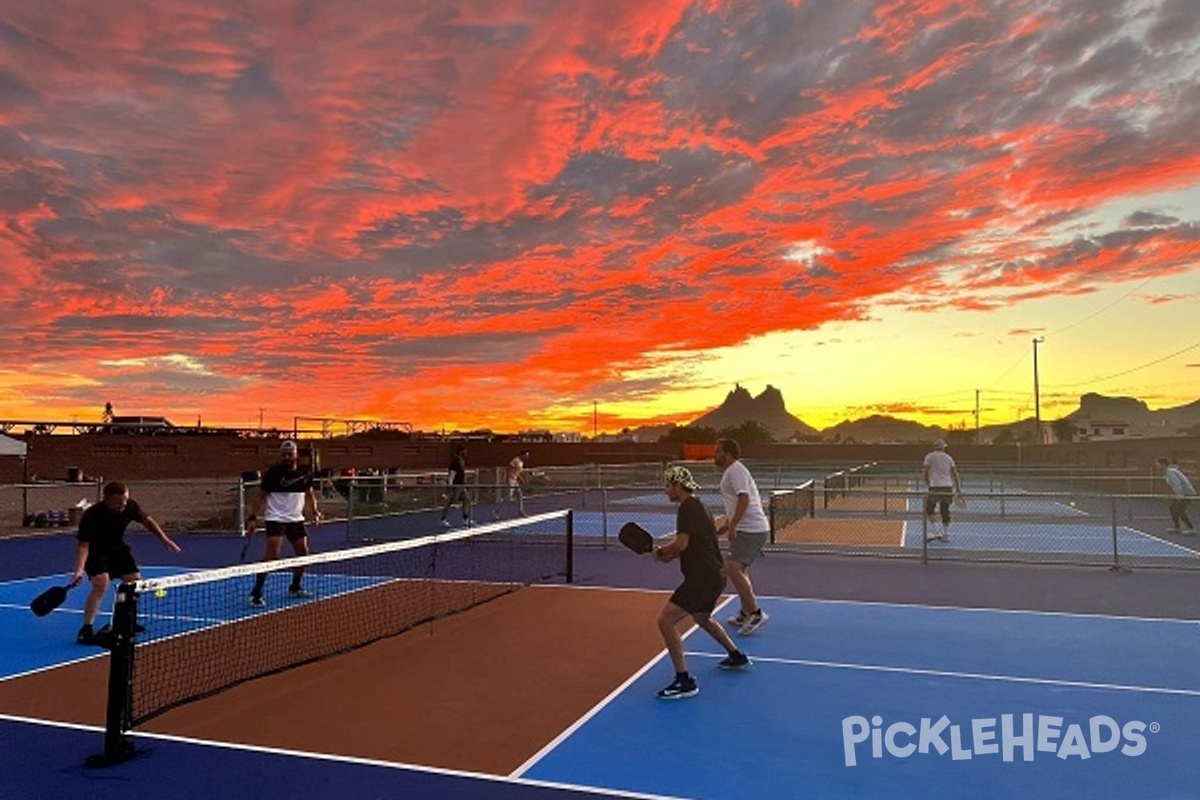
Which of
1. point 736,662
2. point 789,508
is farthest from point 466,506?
point 736,662

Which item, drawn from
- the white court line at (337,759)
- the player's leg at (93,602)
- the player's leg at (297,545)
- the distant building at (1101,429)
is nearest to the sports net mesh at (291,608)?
the player's leg at (297,545)

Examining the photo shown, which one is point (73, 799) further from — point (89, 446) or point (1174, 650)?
point (89, 446)

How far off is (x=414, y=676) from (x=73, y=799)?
3.38 meters

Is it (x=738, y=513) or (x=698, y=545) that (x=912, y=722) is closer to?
(x=698, y=545)

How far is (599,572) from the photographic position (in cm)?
1592

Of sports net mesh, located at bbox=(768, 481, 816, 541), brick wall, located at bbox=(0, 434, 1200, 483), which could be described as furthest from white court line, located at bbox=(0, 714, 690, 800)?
brick wall, located at bbox=(0, 434, 1200, 483)

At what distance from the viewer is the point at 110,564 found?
1000 centimetres

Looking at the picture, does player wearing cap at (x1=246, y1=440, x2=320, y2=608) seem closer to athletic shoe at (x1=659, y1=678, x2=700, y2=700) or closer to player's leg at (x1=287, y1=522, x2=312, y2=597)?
player's leg at (x1=287, y1=522, x2=312, y2=597)

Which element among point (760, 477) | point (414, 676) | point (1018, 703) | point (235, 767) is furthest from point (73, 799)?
point (760, 477)

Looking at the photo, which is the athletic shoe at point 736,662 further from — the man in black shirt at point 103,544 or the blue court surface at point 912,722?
the man in black shirt at point 103,544

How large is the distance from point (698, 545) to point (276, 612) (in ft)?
21.7

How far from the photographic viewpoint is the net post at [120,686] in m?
6.49

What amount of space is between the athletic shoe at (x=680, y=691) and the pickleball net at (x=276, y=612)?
11.5 feet

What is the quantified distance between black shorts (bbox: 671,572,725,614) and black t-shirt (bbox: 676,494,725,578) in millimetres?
55
